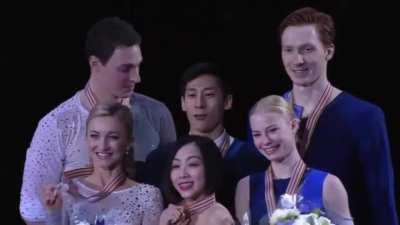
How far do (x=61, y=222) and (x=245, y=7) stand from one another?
1.46 metres

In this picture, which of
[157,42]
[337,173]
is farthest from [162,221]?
[157,42]

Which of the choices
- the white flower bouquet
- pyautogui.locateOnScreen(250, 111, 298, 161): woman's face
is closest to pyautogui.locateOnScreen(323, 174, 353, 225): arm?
the white flower bouquet

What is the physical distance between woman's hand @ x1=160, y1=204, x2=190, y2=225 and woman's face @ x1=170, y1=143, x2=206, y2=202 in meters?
0.07

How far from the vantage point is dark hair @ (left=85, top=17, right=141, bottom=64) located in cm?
537

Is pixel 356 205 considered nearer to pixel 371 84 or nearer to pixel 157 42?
pixel 371 84

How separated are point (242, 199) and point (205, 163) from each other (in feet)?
0.68

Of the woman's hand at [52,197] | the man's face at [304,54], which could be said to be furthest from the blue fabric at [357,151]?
the woman's hand at [52,197]

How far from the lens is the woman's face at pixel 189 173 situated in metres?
5.06

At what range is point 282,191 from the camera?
5.01m

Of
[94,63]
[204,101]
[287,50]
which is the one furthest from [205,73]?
[94,63]

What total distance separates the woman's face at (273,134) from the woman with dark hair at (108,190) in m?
0.49

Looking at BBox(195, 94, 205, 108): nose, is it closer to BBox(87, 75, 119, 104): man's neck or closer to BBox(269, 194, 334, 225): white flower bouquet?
BBox(87, 75, 119, 104): man's neck

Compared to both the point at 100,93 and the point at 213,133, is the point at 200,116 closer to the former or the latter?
the point at 213,133

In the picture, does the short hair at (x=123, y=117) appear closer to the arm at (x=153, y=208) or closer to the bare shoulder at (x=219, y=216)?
the arm at (x=153, y=208)
